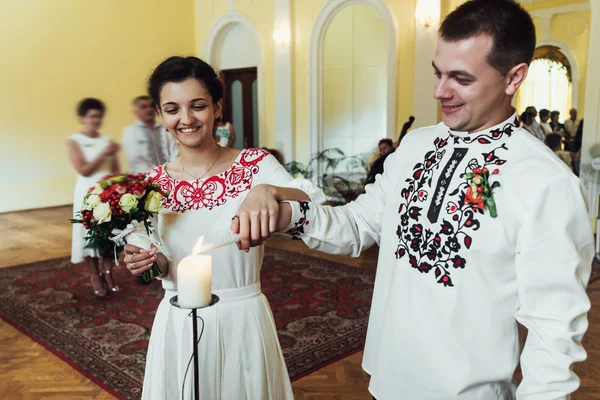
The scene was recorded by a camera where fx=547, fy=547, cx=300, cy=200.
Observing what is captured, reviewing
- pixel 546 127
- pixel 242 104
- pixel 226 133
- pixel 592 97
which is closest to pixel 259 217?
pixel 592 97

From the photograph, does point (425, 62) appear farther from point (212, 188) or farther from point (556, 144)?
point (212, 188)

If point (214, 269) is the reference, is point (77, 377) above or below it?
below

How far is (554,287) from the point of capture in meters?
1.17

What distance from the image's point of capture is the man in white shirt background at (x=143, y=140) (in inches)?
199

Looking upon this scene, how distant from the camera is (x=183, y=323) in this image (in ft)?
6.45

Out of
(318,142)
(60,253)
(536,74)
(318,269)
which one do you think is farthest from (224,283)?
(318,142)

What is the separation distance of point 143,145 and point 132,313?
5.04 feet

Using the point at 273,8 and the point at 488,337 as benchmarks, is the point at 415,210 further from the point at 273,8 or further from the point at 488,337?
the point at 273,8

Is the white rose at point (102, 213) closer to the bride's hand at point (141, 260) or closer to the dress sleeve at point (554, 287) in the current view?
the bride's hand at point (141, 260)

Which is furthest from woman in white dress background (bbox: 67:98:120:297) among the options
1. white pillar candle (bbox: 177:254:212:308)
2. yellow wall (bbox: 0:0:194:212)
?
yellow wall (bbox: 0:0:194:212)

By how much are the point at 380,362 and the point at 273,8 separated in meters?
9.88

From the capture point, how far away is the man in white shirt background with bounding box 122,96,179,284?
5062 mm

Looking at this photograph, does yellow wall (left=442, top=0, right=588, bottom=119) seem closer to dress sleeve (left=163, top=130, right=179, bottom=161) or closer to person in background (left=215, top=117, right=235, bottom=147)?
person in background (left=215, top=117, right=235, bottom=147)

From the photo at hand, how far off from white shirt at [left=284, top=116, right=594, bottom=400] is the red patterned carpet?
7.11 feet
